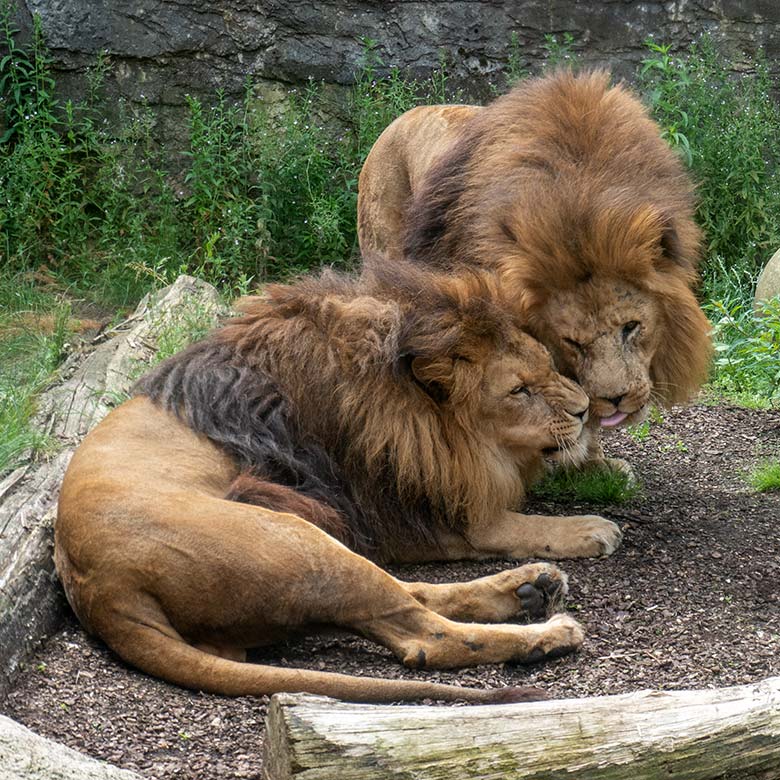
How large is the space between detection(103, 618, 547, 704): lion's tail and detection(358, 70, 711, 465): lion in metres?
1.48

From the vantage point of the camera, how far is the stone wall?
26.8ft

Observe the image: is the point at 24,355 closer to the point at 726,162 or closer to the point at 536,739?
the point at 726,162

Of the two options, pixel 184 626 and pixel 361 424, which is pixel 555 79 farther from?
pixel 184 626

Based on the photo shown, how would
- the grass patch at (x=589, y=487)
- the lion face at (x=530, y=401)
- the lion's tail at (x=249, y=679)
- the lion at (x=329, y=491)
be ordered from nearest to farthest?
the lion's tail at (x=249, y=679) → the lion at (x=329, y=491) → the lion face at (x=530, y=401) → the grass patch at (x=589, y=487)

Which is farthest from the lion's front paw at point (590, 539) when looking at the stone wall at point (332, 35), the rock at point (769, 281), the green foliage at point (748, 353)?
the stone wall at point (332, 35)

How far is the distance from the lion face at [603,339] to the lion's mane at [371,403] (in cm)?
24

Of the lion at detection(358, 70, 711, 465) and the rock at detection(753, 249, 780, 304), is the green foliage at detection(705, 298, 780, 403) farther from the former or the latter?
the lion at detection(358, 70, 711, 465)

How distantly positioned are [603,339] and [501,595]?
1.01 meters

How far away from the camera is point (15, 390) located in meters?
5.52

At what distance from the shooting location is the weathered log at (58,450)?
3576 millimetres

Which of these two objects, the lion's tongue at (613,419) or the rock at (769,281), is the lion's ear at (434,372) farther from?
the rock at (769,281)

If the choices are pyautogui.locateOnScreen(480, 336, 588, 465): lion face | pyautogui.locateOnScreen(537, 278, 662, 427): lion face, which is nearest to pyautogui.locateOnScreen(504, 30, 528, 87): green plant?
pyautogui.locateOnScreen(537, 278, 662, 427): lion face

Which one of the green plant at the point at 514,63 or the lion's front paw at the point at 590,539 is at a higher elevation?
the green plant at the point at 514,63

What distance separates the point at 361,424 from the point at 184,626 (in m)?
1.02
